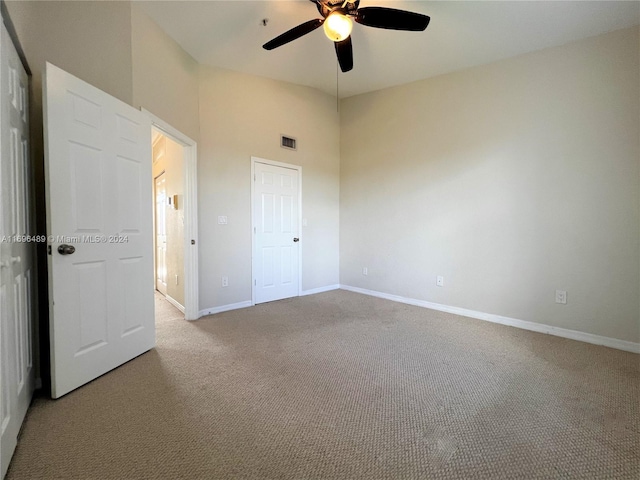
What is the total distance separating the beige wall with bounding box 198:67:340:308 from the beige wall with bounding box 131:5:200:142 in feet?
0.65

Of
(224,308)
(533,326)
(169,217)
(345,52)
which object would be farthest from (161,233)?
(533,326)

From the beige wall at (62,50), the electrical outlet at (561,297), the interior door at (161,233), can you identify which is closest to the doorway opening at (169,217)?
the interior door at (161,233)

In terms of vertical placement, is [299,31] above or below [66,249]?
above

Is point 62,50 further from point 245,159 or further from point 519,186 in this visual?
point 519,186

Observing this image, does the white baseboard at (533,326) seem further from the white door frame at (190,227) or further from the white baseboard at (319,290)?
the white door frame at (190,227)

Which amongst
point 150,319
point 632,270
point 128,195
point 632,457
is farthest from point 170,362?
point 632,270

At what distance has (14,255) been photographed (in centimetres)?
136

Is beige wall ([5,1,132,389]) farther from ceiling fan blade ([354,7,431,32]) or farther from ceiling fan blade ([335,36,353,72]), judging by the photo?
ceiling fan blade ([354,7,431,32])

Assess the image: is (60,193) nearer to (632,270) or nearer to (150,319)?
(150,319)

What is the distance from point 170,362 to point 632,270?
387 centimetres

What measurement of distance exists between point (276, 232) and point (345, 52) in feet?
7.63

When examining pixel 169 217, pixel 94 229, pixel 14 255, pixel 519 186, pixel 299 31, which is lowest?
pixel 14 255

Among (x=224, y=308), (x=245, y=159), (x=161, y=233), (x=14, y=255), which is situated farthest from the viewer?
(x=161, y=233)

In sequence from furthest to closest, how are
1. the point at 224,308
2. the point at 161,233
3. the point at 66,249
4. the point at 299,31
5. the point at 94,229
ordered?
the point at 161,233, the point at 224,308, the point at 299,31, the point at 94,229, the point at 66,249
